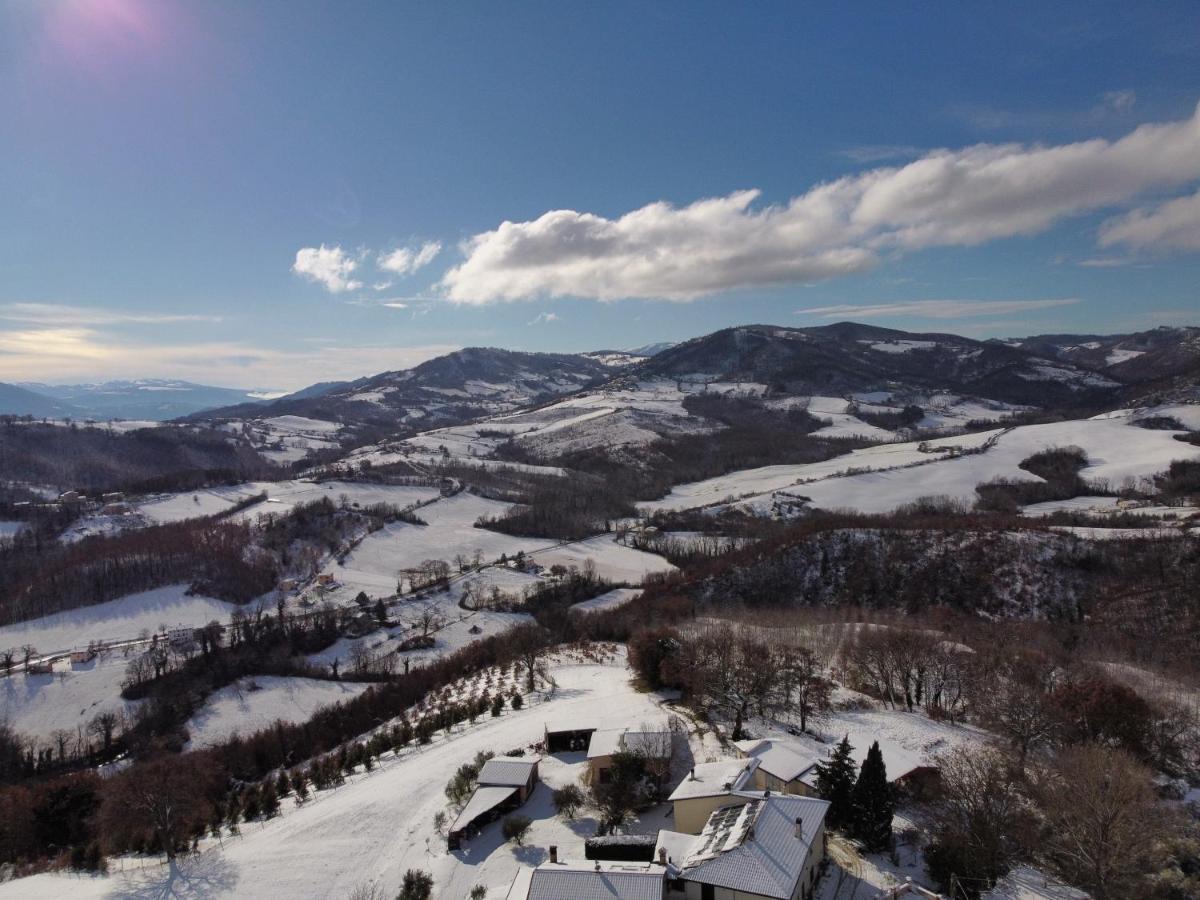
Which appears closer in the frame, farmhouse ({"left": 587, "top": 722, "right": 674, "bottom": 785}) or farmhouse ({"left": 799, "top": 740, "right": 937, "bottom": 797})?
farmhouse ({"left": 799, "top": 740, "right": 937, "bottom": 797})

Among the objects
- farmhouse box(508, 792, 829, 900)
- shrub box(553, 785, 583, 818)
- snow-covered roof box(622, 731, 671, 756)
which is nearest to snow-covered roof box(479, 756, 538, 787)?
shrub box(553, 785, 583, 818)

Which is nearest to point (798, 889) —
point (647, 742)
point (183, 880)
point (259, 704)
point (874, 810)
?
point (874, 810)

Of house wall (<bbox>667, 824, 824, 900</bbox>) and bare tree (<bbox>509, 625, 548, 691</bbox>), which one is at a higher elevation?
house wall (<bbox>667, 824, 824, 900</bbox>)

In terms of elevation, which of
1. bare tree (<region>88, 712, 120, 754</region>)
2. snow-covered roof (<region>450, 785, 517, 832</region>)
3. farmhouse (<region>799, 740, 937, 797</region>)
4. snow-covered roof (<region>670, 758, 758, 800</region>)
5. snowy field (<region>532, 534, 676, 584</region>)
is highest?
snow-covered roof (<region>670, 758, 758, 800</region>)

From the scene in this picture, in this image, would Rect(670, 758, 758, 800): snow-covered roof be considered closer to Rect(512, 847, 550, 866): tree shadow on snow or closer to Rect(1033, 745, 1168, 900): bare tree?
Rect(512, 847, 550, 866): tree shadow on snow

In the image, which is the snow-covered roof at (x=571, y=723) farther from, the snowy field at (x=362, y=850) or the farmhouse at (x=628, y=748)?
the farmhouse at (x=628, y=748)

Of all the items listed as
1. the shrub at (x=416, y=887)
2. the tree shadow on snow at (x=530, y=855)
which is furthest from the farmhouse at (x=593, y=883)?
the shrub at (x=416, y=887)

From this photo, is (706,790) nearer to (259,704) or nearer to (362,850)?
(362,850)
